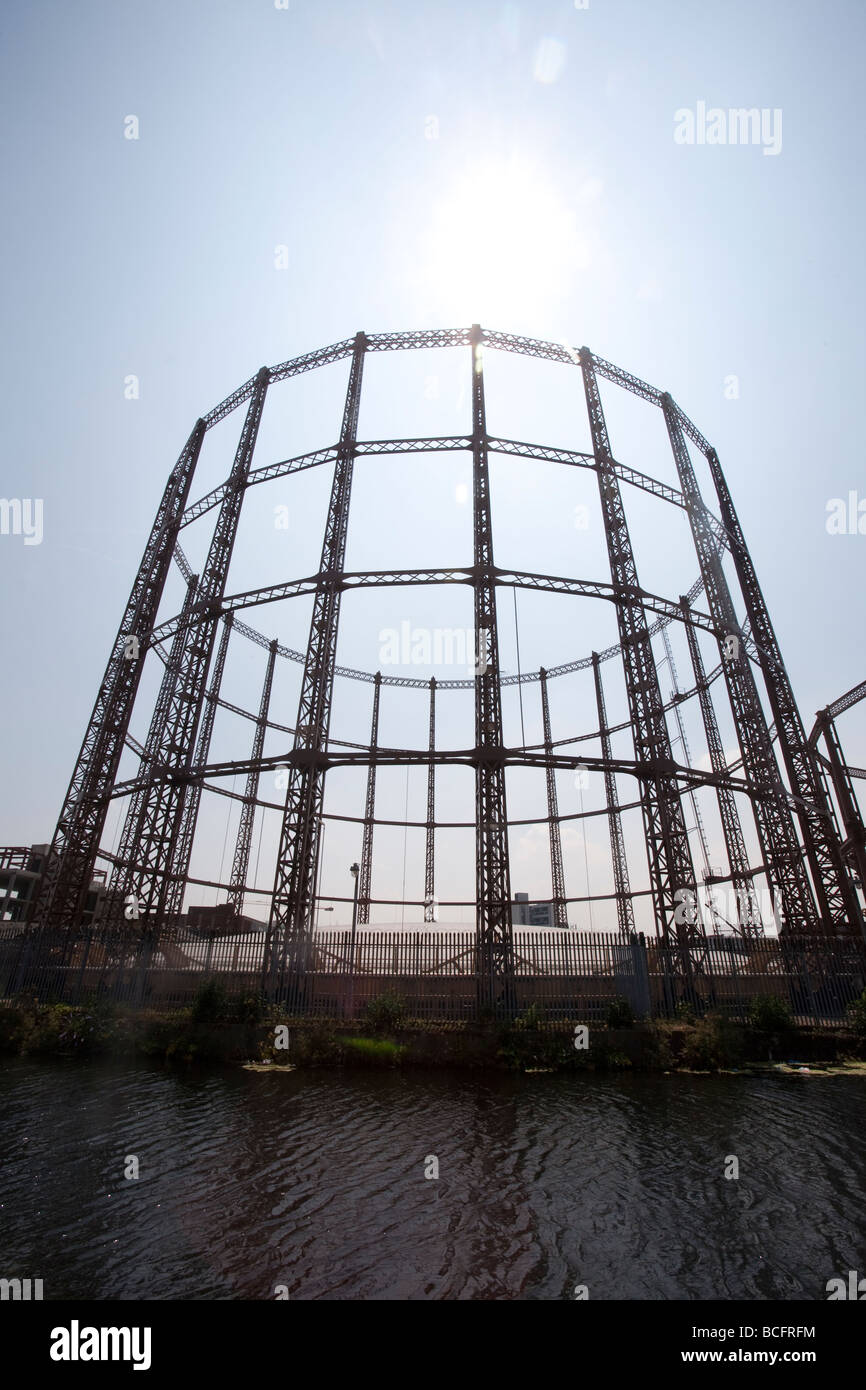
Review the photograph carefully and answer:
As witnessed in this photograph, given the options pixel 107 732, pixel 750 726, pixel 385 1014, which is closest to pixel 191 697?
pixel 107 732

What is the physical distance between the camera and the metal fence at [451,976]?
12375mm

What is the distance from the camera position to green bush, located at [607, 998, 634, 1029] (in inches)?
457

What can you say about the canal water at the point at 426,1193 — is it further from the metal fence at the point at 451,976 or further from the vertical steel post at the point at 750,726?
the vertical steel post at the point at 750,726

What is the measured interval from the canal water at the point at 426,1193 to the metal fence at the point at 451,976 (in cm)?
340

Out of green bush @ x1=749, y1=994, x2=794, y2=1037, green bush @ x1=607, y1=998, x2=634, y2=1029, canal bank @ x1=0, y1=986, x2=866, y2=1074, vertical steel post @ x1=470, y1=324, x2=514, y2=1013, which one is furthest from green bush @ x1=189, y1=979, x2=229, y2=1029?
green bush @ x1=749, y1=994, x2=794, y2=1037

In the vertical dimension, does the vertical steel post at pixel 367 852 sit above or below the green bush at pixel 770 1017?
above

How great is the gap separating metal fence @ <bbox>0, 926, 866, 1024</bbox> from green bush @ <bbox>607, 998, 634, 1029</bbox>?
18 cm

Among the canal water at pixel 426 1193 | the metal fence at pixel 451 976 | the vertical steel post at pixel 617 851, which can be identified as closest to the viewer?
the canal water at pixel 426 1193

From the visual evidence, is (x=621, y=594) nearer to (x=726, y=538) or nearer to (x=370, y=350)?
(x=726, y=538)

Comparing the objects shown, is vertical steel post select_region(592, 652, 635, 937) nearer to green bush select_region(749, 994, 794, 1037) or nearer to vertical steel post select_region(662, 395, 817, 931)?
vertical steel post select_region(662, 395, 817, 931)

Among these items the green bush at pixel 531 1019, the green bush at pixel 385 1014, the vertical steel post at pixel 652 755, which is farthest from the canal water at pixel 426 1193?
the vertical steel post at pixel 652 755

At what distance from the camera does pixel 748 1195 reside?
5293mm

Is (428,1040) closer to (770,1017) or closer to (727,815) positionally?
(770,1017)
